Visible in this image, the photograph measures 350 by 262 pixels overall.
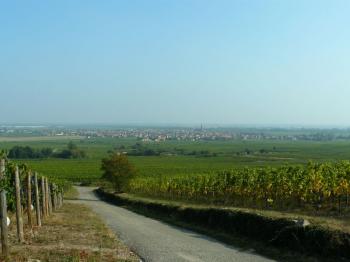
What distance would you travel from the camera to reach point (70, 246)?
15539 millimetres

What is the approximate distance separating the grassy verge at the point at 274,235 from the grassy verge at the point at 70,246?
13.5ft

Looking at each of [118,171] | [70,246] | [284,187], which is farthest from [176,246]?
[118,171]

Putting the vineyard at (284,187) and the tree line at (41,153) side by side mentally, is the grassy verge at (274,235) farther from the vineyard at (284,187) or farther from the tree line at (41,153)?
the tree line at (41,153)

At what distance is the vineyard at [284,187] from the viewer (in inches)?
1120

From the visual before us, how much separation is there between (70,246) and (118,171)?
5786cm

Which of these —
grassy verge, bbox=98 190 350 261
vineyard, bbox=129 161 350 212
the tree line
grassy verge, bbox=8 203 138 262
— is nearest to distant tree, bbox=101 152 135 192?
vineyard, bbox=129 161 350 212

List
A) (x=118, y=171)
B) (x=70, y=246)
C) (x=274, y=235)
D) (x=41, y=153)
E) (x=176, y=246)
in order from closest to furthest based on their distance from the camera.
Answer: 1. (x=70, y=246)
2. (x=176, y=246)
3. (x=274, y=235)
4. (x=118, y=171)
5. (x=41, y=153)

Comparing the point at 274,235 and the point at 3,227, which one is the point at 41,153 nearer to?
the point at 274,235

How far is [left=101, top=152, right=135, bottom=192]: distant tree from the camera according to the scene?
240 feet

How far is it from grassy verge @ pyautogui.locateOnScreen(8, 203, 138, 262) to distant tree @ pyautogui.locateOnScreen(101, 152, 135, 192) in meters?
52.0

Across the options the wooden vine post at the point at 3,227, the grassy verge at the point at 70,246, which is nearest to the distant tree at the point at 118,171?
the grassy verge at the point at 70,246

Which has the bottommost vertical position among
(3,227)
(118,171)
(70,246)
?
(118,171)

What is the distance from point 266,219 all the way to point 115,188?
57987mm

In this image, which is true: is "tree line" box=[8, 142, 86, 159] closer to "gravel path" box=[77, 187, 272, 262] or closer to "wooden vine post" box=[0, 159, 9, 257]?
"gravel path" box=[77, 187, 272, 262]
